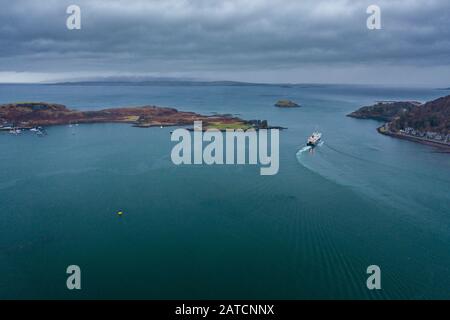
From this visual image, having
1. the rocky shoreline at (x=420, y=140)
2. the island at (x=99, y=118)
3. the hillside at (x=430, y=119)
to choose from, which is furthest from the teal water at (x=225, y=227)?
the island at (x=99, y=118)

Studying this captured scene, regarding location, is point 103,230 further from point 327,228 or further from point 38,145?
point 38,145

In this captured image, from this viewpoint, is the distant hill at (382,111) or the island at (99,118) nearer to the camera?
the island at (99,118)

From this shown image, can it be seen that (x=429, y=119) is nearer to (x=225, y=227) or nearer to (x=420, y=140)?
(x=420, y=140)

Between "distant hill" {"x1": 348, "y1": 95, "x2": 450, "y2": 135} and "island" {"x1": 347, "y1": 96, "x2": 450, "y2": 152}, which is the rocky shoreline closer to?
"island" {"x1": 347, "y1": 96, "x2": 450, "y2": 152}

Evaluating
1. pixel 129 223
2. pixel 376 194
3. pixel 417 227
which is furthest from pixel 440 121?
pixel 129 223

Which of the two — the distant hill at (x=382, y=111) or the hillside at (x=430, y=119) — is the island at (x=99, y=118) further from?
the distant hill at (x=382, y=111)

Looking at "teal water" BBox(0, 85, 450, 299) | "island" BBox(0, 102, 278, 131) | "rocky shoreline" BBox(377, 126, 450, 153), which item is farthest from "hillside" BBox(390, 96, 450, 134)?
"island" BBox(0, 102, 278, 131)

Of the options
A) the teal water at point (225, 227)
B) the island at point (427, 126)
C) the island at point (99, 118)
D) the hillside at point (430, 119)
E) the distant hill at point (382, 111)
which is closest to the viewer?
the teal water at point (225, 227)
